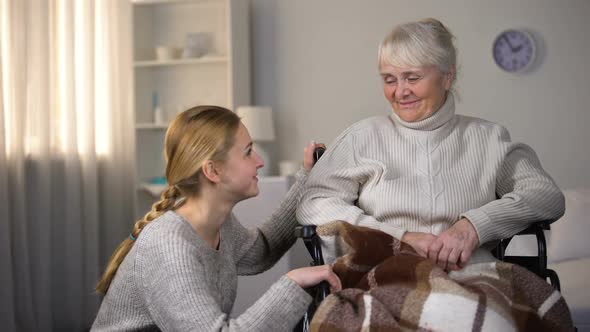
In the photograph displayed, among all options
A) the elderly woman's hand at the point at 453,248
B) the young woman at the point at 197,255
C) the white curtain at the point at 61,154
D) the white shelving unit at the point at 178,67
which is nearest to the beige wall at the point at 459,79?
the white shelving unit at the point at 178,67

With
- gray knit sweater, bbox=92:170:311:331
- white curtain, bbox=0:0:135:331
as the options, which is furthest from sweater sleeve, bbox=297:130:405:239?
white curtain, bbox=0:0:135:331

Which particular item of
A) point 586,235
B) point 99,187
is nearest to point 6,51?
point 99,187

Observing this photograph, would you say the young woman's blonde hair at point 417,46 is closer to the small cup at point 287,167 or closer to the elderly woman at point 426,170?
the elderly woman at point 426,170

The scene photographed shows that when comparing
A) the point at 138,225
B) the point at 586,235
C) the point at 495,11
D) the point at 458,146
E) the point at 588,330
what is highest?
the point at 495,11

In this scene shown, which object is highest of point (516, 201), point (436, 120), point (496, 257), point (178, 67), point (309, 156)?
point (178, 67)

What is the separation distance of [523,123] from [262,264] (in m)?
2.60

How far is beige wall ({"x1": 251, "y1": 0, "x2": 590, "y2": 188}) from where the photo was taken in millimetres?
4242

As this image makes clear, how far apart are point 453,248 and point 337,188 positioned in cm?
40

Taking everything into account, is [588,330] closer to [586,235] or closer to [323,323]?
[586,235]

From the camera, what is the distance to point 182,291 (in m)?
1.64

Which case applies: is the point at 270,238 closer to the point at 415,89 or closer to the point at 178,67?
the point at 415,89

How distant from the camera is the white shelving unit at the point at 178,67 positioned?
4.48 m

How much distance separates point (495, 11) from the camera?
4312 millimetres

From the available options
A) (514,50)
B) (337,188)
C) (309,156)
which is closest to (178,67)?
(514,50)
